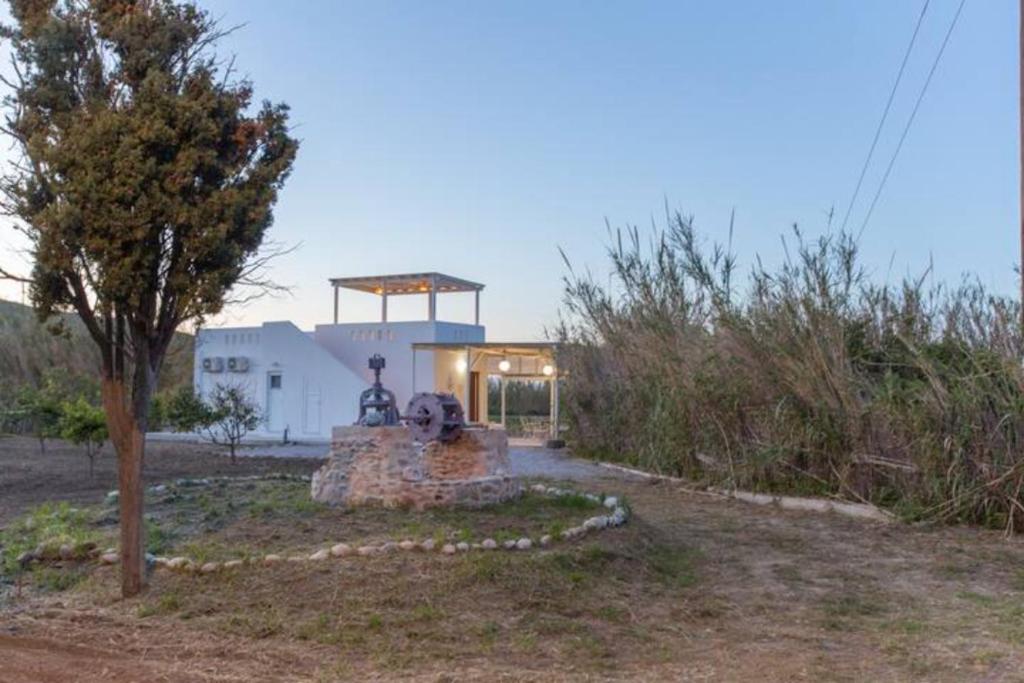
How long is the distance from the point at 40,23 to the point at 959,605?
23.4 feet

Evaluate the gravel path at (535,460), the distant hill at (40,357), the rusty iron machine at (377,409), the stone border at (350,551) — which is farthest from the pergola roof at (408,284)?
the stone border at (350,551)

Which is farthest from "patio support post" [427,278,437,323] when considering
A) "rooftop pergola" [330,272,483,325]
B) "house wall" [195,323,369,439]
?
"house wall" [195,323,369,439]

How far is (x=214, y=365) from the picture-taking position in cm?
2530

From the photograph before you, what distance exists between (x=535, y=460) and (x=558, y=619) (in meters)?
12.2

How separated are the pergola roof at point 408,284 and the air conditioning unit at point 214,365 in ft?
12.4

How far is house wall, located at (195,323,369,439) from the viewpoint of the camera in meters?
23.8

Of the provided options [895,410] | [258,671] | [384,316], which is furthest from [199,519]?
[384,316]

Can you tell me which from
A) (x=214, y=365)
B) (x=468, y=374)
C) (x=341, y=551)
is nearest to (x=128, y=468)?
(x=341, y=551)

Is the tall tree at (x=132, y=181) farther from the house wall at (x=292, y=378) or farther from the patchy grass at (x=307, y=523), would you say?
the house wall at (x=292, y=378)

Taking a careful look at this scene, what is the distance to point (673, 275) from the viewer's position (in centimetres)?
1509

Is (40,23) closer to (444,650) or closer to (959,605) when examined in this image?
(444,650)

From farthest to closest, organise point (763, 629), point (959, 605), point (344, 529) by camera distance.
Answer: point (344, 529) < point (959, 605) < point (763, 629)

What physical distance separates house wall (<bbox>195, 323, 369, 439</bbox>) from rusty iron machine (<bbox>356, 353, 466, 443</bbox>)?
13.9m

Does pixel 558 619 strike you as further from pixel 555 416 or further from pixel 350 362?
pixel 350 362
